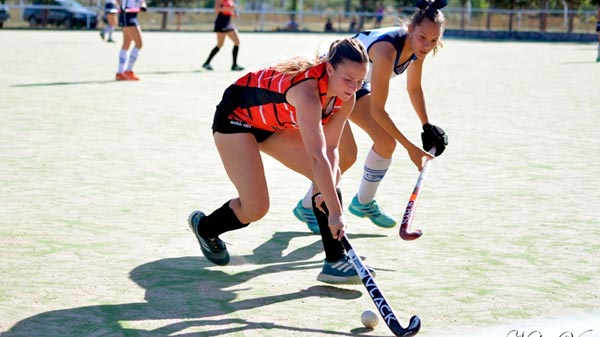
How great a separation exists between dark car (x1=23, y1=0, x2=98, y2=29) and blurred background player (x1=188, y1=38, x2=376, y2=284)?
107 feet

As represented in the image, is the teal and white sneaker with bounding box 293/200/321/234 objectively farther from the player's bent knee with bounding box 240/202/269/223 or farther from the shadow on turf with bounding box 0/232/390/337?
the player's bent knee with bounding box 240/202/269/223

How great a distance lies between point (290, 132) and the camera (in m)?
5.05

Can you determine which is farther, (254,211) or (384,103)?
(384,103)

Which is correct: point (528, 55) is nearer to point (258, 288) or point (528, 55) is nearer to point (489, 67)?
point (489, 67)

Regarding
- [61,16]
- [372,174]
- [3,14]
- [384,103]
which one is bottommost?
[61,16]

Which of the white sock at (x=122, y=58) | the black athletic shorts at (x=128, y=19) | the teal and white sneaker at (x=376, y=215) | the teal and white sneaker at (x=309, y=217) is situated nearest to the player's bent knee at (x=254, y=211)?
the teal and white sneaker at (x=309, y=217)

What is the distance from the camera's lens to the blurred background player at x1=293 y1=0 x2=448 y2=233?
5398 millimetres

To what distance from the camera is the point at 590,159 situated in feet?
28.6

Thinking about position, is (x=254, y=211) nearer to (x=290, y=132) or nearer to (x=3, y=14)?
(x=290, y=132)

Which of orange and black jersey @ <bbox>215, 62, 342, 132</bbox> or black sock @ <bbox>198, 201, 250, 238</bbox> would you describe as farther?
black sock @ <bbox>198, 201, 250, 238</bbox>

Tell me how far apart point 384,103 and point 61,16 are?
106 ft

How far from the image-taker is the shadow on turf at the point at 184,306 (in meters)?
4.05

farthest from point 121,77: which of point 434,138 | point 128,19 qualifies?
point 434,138

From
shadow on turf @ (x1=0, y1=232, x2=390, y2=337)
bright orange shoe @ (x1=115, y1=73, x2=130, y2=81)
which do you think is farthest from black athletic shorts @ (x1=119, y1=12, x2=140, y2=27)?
shadow on turf @ (x1=0, y1=232, x2=390, y2=337)
